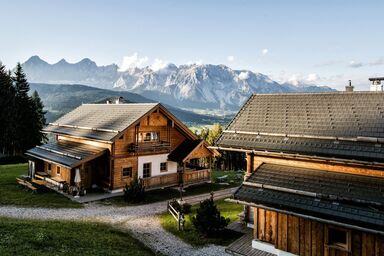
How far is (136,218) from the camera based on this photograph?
2002 centimetres

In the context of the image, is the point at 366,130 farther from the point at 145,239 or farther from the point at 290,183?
the point at 145,239

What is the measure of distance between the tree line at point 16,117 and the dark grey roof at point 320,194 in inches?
1697

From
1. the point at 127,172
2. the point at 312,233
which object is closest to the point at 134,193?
the point at 127,172

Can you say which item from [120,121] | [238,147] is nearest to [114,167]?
[120,121]

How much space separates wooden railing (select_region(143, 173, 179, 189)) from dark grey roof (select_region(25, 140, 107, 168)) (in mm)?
4814

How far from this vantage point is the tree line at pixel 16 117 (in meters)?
45.9

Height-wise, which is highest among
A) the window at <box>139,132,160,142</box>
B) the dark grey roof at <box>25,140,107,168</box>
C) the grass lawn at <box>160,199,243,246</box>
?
the window at <box>139,132,160,142</box>

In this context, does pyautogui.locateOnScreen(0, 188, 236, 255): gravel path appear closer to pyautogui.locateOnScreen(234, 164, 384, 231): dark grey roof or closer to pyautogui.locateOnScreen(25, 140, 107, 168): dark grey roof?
pyautogui.locateOnScreen(234, 164, 384, 231): dark grey roof

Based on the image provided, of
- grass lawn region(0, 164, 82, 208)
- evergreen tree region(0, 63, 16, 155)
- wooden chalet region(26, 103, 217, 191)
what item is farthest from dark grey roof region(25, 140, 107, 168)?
evergreen tree region(0, 63, 16, 155)

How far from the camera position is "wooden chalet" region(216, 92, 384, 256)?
1150cm

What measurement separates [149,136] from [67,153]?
7.34 m

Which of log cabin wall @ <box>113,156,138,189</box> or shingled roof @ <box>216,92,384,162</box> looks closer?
shingled roof @ <box>216,92,384,162</box>

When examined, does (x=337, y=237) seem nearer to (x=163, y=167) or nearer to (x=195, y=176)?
(x=195, y=176)

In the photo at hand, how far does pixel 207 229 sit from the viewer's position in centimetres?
1645
